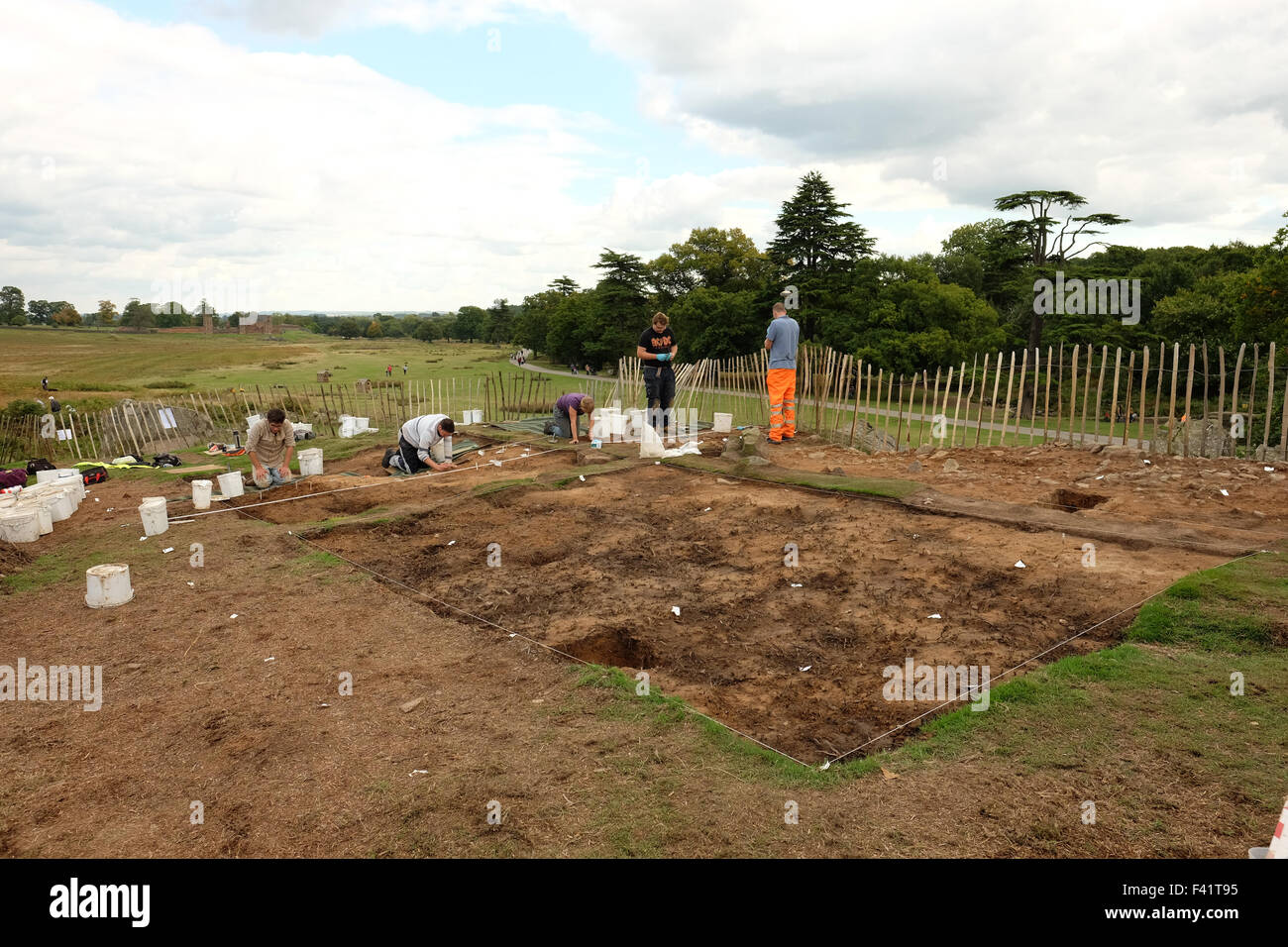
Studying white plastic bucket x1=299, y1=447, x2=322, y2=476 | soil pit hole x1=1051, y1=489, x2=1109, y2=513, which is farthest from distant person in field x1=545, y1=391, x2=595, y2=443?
soil pit hole x1=1051, y1=489, x2=1109, y2=513

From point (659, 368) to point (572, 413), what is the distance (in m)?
1.74

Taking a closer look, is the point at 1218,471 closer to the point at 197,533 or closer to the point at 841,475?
the point at 841,475

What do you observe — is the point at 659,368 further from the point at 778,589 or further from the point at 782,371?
the point at 778,589

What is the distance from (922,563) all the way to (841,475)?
3.42m

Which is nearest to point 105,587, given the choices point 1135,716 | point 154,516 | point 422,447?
point 154,516

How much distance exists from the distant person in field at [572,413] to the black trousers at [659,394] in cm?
101

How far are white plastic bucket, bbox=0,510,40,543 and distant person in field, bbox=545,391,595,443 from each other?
7.39 metres

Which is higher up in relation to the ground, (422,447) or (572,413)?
(572,413)

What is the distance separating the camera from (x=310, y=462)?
11.3 m

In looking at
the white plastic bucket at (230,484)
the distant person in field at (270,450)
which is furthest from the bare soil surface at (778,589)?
the distant person in field at (270,450)

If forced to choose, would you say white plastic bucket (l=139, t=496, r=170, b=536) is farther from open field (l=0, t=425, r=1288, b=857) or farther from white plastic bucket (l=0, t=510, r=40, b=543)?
white plastic bucket (l=0, t=510, r=40, b=543)

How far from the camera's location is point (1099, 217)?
29641 mm

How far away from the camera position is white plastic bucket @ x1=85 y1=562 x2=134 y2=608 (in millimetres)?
6344

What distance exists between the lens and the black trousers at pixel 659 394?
496 inches
